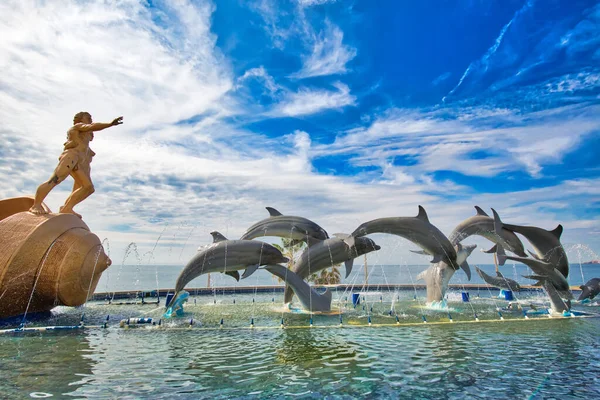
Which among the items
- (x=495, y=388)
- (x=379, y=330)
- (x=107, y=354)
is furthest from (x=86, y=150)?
(x=495, y=388)

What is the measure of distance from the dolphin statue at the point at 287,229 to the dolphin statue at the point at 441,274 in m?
6.02

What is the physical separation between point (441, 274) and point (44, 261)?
55.0 feet

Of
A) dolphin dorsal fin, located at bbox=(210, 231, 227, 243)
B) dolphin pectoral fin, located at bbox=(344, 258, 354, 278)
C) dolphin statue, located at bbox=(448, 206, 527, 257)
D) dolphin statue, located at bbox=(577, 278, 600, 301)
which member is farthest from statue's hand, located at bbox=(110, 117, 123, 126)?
dolphin statue, located at bbox=(577, 278, 600, 301)

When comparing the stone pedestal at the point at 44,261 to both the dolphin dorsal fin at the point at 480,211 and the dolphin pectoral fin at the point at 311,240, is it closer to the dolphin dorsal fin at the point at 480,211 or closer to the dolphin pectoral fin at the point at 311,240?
the dolphin pectoral fin at the point at 311,240

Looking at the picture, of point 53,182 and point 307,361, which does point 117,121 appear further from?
point 307,361

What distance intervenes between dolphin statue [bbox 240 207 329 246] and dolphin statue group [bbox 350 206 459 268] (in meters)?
2.46

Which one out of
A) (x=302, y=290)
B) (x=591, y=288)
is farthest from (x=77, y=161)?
(x=591, y=288)

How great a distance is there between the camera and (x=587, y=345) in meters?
8.80

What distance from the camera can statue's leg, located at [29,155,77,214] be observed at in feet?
41.1

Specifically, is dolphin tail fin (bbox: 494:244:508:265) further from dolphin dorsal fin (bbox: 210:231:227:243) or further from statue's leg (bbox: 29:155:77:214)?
statue's leg (bbox: 29:155:77:214)

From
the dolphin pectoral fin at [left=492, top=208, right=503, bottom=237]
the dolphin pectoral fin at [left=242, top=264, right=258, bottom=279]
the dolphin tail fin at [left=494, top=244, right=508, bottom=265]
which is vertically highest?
the dolphin pectoral fin at [left=492, top=208, right=503, bottom=237]

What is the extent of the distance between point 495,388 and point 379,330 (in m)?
5.43

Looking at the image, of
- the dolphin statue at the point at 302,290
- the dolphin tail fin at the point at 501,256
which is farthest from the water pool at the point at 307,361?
the dolphin statue at the point at 302,290

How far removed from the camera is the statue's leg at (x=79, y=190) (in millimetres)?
→ 14070
